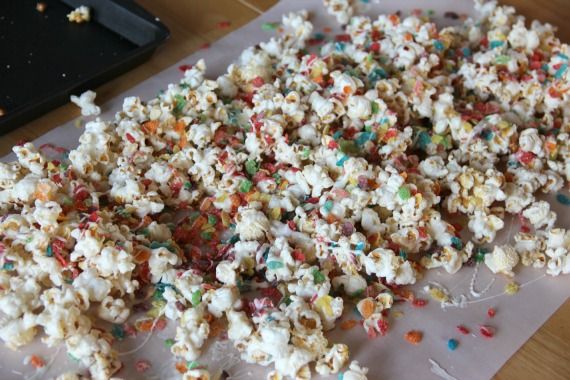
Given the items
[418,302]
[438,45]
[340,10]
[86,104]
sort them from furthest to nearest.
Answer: [340,10] < [438,45] < [86,104] < [418,302]

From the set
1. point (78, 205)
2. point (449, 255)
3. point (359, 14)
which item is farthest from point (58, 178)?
point (359, 14)

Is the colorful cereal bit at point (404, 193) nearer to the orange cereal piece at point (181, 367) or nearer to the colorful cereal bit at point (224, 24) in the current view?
the orange cereal piece at point (181, 367)

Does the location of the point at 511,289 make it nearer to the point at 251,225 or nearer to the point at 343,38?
the point at 251,225

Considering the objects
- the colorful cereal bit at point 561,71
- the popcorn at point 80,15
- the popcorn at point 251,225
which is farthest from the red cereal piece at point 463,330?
the popcorn at point 80,15

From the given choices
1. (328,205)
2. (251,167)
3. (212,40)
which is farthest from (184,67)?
(328,205)

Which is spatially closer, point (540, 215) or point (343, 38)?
point (540, 215)

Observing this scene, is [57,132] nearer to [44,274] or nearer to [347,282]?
[44,274]
